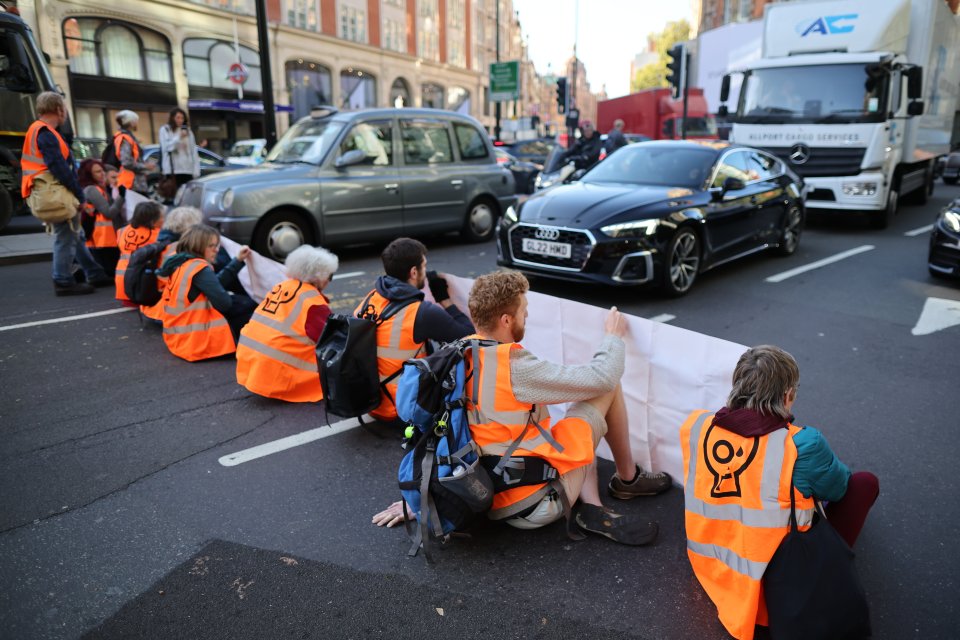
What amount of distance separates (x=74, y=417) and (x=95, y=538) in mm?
1493

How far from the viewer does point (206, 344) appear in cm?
518

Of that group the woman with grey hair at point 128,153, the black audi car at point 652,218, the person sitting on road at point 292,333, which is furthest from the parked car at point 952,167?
the person sitting on road at point 292,333

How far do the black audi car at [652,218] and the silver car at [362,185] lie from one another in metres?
2.26

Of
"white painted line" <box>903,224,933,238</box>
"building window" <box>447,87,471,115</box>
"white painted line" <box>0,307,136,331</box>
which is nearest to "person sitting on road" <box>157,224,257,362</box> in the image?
"white painted line" <box>0,307,136,331</box>

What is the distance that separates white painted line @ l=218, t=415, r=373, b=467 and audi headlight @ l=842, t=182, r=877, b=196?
9.69m

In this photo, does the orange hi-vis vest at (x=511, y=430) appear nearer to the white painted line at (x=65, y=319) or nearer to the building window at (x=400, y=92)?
the white painted line at (x=65, y=319)

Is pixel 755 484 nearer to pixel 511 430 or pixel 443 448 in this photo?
pixel 511 430

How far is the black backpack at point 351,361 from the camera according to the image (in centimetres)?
352

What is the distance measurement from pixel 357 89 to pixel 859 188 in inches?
1445

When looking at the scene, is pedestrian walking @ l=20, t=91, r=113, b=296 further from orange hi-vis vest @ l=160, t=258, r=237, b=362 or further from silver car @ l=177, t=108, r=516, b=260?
orange hi-vis vest @ l=160, t=258, r=237, b=362

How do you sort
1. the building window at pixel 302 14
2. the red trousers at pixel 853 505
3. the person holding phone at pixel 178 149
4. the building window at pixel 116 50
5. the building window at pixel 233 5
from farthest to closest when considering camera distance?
the building window at pixel 302 14
the building window at pixel 233 5
the building window at pixel 116 50
the person holding phone at pixel 178 149
the red trousers at pixel 853 505

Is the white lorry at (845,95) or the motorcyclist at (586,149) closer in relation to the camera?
the white lorry at (845,95)

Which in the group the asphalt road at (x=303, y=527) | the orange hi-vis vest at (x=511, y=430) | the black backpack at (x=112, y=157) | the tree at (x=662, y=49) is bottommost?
the asphalt road at (x=303, y=527)

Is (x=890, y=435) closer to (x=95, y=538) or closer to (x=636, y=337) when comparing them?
(x=636, y=337)
